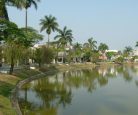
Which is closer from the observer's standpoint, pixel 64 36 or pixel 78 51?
pixel 64 36

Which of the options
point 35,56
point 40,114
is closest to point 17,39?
point 35,56

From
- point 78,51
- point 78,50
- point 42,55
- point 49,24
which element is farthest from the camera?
point 78,50

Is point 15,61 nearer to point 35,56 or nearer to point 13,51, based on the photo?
point 13,51

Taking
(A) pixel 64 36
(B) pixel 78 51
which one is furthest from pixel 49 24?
(B) pixel 78 51

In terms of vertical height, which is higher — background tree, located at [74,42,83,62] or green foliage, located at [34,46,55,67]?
background tree, located at [74,42,83,62]

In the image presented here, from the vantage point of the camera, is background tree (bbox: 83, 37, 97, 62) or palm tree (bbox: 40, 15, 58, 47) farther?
background tree (bbox: 83, 37, 97, 62)

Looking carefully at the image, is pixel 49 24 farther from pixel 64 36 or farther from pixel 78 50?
pixel 78 50

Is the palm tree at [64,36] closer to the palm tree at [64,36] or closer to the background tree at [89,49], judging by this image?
the palm tree at [64,36]

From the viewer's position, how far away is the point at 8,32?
47219 mm

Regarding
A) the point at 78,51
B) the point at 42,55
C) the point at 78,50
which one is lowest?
the point at 42,55

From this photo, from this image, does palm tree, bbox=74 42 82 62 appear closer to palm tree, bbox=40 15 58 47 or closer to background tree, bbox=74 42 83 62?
background tree, bbox=74 42 83 62

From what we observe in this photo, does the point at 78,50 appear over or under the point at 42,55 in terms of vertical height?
over

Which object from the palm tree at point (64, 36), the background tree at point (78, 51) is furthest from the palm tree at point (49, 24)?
the background tree at point (78, 51)

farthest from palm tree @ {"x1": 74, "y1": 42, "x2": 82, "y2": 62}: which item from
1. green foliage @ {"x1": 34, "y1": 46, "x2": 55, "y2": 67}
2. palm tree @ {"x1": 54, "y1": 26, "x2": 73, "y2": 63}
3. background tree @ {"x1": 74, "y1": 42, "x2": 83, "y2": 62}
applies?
green foliage @ {"x1": 34, "y1": 46, "x2": 55, "y2": 67}
